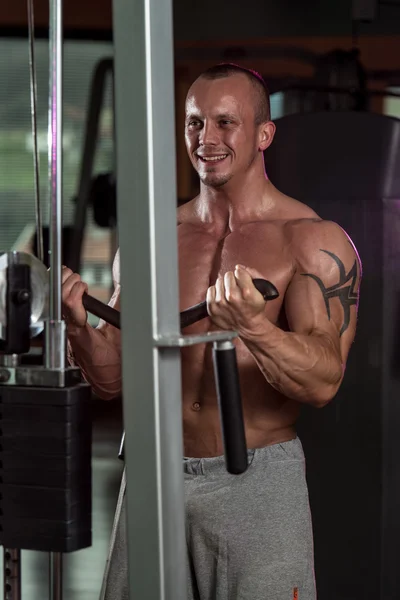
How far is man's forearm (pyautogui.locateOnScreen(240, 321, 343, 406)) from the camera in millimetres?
1482

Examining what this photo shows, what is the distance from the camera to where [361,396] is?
2.77 meters

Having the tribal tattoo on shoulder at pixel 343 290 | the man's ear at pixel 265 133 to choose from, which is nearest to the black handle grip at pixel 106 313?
the tribal tattoo on shoulder at pixel 343 290

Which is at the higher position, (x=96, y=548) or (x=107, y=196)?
(x=107, y=196)

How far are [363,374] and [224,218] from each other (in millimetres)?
1067

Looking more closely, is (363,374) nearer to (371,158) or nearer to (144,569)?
(371,158)

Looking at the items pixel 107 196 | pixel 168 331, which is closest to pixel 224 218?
pixel 168 331

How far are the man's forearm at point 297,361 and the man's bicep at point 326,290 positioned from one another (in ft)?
0.17

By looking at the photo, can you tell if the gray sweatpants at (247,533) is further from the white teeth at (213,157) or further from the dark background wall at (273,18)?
the dark background wall at (273,18)

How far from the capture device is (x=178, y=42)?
14.0 feet

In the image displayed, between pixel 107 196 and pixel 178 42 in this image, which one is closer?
pixel 178 42

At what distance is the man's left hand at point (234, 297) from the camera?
4.32 ft

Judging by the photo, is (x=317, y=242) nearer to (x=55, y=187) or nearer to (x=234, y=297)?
(x=234, y=297)

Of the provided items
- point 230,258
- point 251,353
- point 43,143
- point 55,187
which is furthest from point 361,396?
point 43,143

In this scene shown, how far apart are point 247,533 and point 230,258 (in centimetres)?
49
